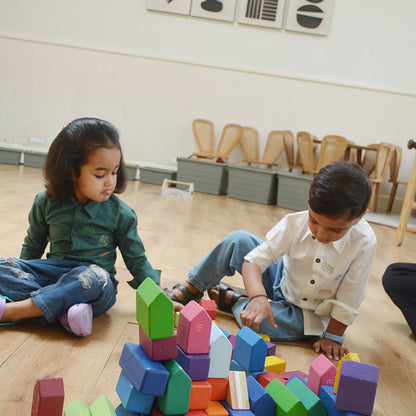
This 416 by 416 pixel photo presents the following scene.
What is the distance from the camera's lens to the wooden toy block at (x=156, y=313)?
0.49 m

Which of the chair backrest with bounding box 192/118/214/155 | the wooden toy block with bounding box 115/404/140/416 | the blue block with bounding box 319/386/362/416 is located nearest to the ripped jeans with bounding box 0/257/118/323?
the wooden toy block with bounding box 115/404/140/416

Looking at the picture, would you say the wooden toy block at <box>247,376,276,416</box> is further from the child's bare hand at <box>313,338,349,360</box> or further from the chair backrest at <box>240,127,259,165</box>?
the chair backrest at <box>240,127,259,165</box>

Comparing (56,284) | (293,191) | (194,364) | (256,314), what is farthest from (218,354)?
(293,191)

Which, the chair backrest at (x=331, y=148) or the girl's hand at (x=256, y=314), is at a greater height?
the chair backrest at (x=331, y=148)

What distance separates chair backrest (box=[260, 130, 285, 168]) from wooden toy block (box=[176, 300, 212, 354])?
3806 millimetres

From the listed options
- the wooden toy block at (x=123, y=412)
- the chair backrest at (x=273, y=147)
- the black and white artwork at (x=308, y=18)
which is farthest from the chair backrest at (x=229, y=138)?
the wooden toy block at (x=123, y=412)

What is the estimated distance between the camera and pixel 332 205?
2.91ft

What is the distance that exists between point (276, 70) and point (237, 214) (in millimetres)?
1951

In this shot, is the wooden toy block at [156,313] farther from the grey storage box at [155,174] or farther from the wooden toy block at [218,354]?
the grey storage box at [155,174]

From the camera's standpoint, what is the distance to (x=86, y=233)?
1047 mm

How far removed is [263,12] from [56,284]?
389cm

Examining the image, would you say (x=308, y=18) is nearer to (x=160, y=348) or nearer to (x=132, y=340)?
(x=132, y=340)

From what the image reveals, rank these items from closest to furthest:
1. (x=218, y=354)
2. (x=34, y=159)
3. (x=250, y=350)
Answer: (x=218, y=354), (x=250, y=350), (x=34, y=159)

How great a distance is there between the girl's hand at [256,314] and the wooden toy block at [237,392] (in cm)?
35
